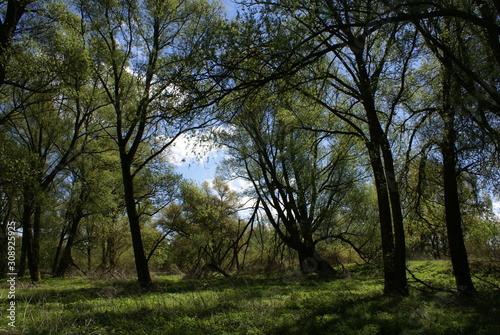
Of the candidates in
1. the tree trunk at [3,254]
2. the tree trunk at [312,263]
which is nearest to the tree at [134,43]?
the tree trunk at [312,263]

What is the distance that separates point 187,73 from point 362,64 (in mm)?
4992

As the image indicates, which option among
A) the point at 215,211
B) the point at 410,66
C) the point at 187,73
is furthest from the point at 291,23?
the point at 215,211

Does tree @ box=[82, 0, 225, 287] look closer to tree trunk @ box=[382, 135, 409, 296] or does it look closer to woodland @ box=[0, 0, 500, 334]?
woodland @ box=[0, 0, 500, 334]

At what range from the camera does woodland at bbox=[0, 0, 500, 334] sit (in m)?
5.43

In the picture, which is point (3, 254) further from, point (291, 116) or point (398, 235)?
point (398, 235)

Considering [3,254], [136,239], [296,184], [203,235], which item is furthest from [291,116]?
[3,254]

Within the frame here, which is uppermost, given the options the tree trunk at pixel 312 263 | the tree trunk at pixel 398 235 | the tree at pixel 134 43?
the tree at pixel 134 43

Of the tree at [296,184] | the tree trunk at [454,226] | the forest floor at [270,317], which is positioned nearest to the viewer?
the forest floor at [270,317]

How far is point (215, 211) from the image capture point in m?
21.2

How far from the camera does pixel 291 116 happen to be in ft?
40.3

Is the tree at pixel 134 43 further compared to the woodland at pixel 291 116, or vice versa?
the tree at pixel 134 43

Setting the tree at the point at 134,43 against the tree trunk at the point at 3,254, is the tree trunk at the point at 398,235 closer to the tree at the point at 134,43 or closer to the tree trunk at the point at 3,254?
the tree at the point at 134,43

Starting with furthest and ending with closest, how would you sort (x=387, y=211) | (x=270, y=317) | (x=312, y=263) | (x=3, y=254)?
(x=3, y=254), (x=312, y=263), (x=387, y=211), (x=270, y=317)

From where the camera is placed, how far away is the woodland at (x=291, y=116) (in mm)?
5426
